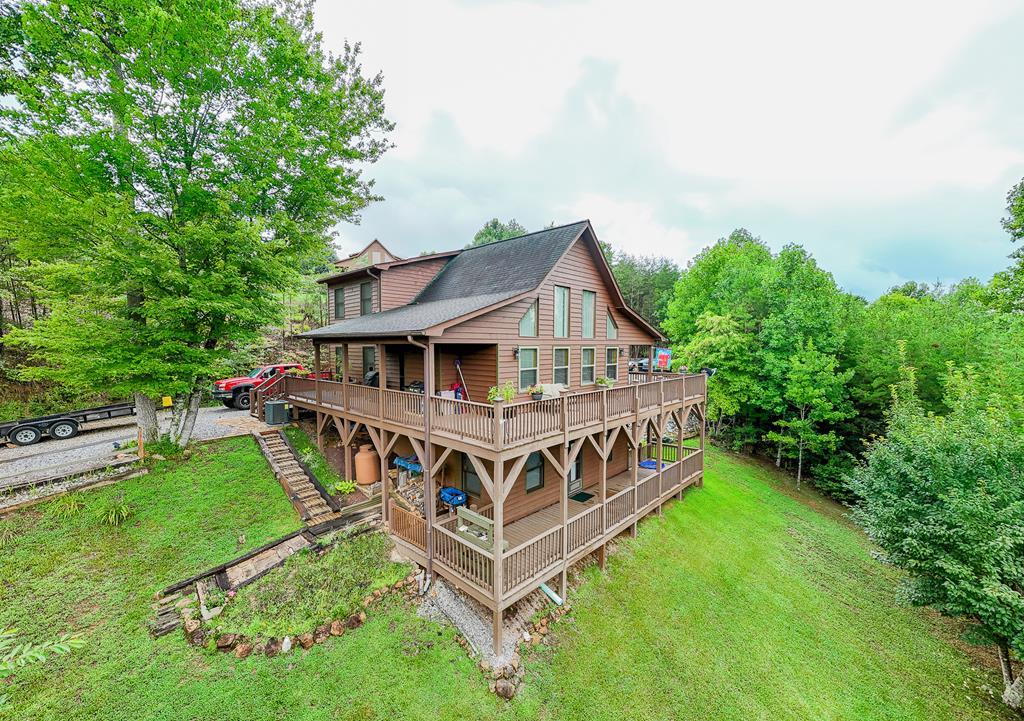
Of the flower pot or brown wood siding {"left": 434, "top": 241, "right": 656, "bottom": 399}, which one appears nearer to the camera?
brown wood siding {"left": 434, "top": 241, "right": 656, "bottom": 399}

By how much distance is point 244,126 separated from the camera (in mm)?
12055

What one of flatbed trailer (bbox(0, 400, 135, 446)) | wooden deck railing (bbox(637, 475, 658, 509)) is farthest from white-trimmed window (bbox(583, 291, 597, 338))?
flatbed trailer (bbox(0, 400, 135, 446))

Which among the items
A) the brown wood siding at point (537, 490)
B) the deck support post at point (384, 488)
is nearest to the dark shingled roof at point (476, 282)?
the deck support post at point (384, 488)

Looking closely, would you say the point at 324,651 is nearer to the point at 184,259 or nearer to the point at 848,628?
the point at 184,259

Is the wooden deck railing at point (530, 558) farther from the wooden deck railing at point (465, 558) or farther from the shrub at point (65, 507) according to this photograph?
the shrub at point (65, 507)

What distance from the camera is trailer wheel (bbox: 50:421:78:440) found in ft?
44.6

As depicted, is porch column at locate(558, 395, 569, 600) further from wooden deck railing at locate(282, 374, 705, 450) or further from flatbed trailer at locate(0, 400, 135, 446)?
flatbed trailer at locate(0, 400, 135, 446)

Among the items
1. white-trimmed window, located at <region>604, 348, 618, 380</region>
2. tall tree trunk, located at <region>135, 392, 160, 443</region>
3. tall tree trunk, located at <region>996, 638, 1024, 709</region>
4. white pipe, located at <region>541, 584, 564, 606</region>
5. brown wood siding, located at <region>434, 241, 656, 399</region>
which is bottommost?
tall tree trunk, located at <region>996, 638, 1024, 709</region>

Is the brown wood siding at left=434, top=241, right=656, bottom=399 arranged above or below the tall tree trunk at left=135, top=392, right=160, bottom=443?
above

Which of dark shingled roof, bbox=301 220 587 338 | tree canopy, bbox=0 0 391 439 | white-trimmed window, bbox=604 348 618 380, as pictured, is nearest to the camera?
tree canopy, bbox=0 0 391 439

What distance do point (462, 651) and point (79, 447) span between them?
14870 mm

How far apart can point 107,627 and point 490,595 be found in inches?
290

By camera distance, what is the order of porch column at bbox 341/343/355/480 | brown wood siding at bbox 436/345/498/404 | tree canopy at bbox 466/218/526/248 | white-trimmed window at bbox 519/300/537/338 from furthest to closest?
tree canopy at bbox 466/218/526/248, porch column at bbox 341/343/355/480, white-trimmed window at bbox 519/300/537/338, brown wood siding at bbox 436/345/498/404

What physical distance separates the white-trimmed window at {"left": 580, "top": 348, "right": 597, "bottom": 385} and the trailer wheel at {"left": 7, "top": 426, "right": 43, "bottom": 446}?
19.2m
